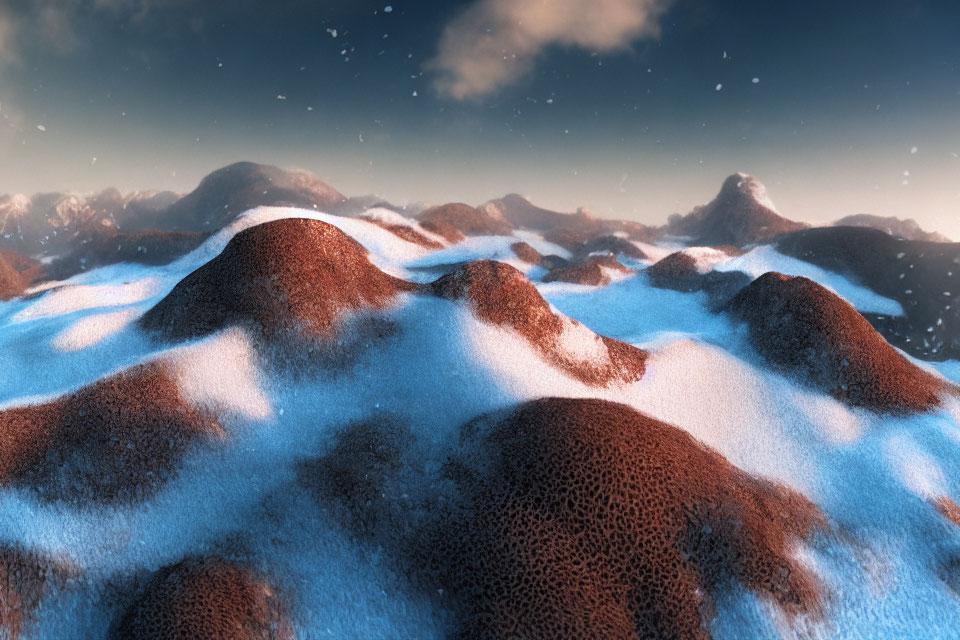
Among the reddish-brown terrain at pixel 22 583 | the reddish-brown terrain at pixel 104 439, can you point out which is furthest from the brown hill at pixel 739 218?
the reddish-brown terrain at pixel 22 583

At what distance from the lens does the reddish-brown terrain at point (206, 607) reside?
17609 mm

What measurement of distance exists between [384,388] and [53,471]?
17628 millimetres

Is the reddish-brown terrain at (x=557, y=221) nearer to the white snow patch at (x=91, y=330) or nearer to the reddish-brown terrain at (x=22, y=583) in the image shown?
the white snow patch at (x=91, y=330)

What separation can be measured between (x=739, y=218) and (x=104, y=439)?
453 feet

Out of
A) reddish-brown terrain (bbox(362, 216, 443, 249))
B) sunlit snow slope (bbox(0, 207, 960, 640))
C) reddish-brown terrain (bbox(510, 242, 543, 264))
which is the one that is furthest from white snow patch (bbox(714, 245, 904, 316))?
reddish-brown terrain (bbox(362, 216, 443, 249))

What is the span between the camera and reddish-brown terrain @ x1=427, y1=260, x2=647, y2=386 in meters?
36.0

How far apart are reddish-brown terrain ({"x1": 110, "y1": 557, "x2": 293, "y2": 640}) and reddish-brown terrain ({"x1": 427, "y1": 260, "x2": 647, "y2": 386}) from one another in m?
22.9

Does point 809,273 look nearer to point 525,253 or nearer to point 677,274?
point 677,274

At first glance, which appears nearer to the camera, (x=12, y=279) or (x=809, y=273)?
(x=12, y=279)

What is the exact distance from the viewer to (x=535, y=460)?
919 inches

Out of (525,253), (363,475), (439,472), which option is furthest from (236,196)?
(439,472)

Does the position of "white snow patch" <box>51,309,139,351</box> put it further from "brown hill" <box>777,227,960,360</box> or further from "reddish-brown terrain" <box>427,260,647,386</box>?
"brown hill" <box>777,227,960,360</box>

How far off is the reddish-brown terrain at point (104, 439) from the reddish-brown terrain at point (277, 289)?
7.21m

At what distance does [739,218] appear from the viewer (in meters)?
124
